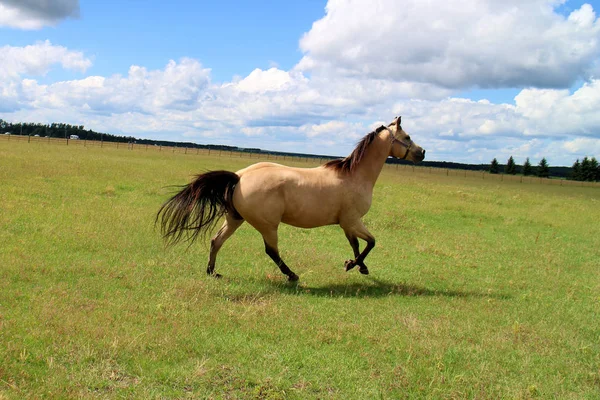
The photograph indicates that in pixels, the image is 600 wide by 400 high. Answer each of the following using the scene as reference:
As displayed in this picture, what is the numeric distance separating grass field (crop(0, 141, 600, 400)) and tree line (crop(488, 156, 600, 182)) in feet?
264

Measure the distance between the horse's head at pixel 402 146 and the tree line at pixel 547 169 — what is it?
8630 centimetres

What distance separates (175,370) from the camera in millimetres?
4391

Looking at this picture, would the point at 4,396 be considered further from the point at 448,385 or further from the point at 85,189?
the point at 85,189

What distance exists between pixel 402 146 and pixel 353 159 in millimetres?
998

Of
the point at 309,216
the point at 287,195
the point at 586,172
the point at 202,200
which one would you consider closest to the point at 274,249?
the point at 309,216

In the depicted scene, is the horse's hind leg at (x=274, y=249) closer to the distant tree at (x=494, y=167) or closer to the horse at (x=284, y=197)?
the horse at (x=284, y=197)

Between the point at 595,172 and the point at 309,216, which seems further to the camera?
the point at 595,172

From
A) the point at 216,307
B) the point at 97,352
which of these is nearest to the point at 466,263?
the point at 216,307

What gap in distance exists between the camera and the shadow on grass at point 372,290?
25.5 feet

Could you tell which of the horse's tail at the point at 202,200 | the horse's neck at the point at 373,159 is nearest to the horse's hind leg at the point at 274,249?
the horse's tail at the point at 202,200

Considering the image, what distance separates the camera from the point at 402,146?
8898 mm

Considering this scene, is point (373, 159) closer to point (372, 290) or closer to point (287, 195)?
point (287, 195)

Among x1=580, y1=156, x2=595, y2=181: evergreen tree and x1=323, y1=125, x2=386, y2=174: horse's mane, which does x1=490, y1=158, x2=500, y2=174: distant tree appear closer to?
x1=580, y1=156, x2=595, y2=181: evergreen tree

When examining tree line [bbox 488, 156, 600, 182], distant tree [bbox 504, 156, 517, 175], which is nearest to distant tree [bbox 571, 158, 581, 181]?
tree line [bbox 488, 156, 600, 182]
